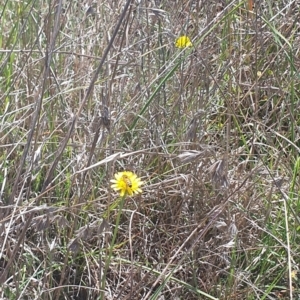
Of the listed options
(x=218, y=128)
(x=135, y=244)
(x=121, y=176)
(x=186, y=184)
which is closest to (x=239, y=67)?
(x=218, y=128)

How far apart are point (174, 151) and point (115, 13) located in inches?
15.4

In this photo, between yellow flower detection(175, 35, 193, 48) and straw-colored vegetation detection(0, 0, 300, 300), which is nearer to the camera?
straw-colored vegetation detection(0, 0, 300, 300)

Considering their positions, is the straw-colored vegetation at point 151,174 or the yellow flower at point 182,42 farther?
the yellow flower at point 182,42

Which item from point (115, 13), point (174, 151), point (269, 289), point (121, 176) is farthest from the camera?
point (115, 13)

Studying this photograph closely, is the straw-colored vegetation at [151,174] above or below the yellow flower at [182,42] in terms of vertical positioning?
below

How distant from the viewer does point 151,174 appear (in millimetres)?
1423

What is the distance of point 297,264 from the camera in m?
1.20

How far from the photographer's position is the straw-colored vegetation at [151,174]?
44.3 inches

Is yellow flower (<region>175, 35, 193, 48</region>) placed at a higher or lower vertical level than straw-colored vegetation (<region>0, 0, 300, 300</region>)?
higher

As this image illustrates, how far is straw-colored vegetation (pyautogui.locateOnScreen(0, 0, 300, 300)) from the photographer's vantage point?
44.3 inches

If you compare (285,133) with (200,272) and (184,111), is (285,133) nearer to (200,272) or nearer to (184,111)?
(184,111)

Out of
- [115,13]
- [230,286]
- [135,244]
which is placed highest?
[115,13]

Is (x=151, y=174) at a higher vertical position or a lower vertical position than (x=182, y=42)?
lower

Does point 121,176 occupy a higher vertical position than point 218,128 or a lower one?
higher
